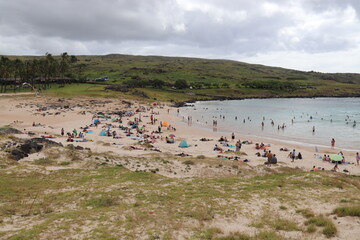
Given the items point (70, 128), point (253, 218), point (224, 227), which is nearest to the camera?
point (224, 227)

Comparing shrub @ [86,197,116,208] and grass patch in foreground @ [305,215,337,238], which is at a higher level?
grass patch in foreground @ [305,215,337,238]

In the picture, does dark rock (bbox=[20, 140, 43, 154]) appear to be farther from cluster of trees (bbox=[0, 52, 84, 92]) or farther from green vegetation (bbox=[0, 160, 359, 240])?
cluster of trees (bbox=[0, 52, 84, 92])

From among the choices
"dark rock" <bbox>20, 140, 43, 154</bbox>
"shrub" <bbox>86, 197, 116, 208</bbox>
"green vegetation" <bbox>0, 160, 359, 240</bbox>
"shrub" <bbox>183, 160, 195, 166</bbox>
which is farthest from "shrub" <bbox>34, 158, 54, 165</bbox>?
"shrub" <bbox>183, 160, 195, 166</bbox>

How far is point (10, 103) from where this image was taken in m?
66.8

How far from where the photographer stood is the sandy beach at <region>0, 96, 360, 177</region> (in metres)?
29.5

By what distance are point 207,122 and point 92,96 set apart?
4713cm

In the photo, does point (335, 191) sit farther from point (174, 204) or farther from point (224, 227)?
point (174, 204)

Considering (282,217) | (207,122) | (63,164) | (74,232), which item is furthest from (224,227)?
(207,122)

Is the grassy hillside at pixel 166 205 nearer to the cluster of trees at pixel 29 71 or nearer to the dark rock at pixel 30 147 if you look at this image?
the dark rock at pixel 30 147

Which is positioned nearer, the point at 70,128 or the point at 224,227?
the point at 224,227

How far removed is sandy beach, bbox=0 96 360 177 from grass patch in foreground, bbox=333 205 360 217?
1290cm

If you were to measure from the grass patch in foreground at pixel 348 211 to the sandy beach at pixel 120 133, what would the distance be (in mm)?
12905

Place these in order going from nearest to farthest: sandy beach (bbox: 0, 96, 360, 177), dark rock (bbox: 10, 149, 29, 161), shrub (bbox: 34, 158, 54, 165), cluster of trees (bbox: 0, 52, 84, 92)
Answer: shrub (bbox: 34, 158, 54, 165) < dark rock (bbox: 10, 149, 29, 161) < sandy beach (bbox: 0, 96, 360, 177) < cluster of trees (bbox: 0, 52, 84, 92)

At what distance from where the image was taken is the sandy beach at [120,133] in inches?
1161
